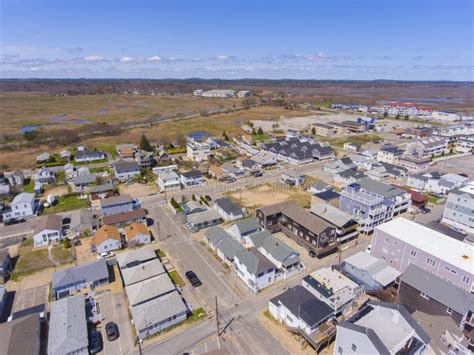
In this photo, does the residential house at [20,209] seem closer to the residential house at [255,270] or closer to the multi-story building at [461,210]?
the residential house at [255,270]


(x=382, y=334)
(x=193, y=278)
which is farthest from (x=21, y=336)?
(x=382, y=334)

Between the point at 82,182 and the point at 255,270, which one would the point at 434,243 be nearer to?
the point at 255,270

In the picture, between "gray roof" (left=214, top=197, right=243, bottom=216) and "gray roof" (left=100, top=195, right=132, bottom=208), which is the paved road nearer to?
"gray roof" (left=214, top=197, right=243, bottom=216)

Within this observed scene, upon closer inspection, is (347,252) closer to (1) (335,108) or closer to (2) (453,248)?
(2) (453,248)

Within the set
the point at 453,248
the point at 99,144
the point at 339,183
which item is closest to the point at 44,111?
the point at 99,144

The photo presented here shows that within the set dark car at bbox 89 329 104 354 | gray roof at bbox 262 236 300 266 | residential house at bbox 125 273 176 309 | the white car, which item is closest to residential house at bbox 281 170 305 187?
gray roof at bbox 262 236 300 266

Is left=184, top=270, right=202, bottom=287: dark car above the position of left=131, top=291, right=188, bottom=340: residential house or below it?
below
